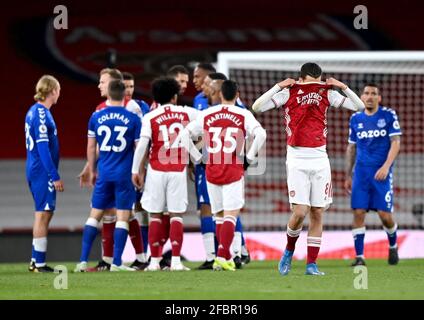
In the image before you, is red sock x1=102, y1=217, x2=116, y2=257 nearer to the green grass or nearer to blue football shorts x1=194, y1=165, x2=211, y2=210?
the green grass

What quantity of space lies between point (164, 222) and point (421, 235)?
497 centimetres

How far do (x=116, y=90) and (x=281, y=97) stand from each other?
6.62ft

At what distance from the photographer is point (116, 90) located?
11.3 meters

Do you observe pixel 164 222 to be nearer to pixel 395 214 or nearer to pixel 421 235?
pixel 421 235

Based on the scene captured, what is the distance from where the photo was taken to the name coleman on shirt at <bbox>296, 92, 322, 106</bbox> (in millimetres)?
9898

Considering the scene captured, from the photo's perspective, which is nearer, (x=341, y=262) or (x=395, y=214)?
(x=341, y=262)

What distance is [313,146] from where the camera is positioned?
9.91 m

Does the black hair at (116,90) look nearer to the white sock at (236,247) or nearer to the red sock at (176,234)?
the red sock at (176,234)

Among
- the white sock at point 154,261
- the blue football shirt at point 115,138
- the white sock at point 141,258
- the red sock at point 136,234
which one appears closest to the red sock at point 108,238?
the red sock at point 136,234

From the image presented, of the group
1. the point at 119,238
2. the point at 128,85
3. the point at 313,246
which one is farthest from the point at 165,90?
the point at 313,246

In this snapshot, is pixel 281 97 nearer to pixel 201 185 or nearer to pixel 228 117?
pixel 228 117

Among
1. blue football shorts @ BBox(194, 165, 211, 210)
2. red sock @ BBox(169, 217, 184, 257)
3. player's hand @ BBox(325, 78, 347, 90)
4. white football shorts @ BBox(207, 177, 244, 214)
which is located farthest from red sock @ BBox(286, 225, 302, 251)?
blue football shorts @ BBox(194, 165, 211, 210)

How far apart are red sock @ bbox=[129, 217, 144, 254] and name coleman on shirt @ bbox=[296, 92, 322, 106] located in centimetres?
273
